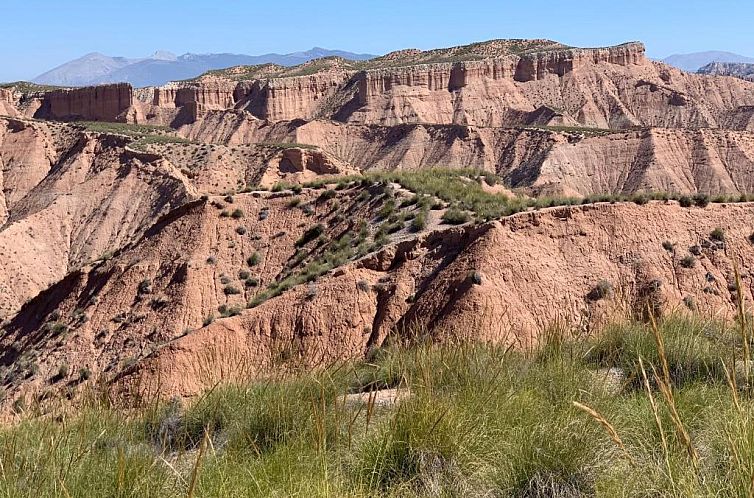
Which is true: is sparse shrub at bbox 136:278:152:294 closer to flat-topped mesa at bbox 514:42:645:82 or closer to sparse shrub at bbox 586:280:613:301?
sparse shrub at bbox 586:280:613:301

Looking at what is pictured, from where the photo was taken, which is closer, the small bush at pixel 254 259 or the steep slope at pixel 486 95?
the small bush at pixel 254 259

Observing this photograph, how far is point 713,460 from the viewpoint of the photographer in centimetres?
435

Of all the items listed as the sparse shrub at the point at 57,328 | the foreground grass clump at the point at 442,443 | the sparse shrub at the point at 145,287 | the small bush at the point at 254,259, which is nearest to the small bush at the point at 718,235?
the foreground grass clump at the point at 442,443

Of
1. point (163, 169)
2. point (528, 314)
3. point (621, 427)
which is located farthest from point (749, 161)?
point (621, 427)

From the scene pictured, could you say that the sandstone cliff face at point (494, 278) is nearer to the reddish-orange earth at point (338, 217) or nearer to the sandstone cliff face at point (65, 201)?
the reddish-orange earth at point (338, 217)

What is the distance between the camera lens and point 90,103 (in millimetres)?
85625

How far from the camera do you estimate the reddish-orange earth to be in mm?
17422

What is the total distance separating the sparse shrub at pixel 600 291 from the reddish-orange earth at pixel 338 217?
132 mm

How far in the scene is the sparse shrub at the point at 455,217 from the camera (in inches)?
798

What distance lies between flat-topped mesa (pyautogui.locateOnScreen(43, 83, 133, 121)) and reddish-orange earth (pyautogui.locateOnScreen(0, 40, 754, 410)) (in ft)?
0.95

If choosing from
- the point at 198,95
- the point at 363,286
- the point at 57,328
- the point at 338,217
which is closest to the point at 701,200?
the point at 363,286

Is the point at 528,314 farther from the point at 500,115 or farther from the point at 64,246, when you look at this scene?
the point at 500,115

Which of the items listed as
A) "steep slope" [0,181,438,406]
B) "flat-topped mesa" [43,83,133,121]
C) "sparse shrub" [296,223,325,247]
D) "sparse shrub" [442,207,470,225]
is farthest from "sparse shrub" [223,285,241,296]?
"flat-topped mesa" [43,83,133,121]

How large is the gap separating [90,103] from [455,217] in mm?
77171
